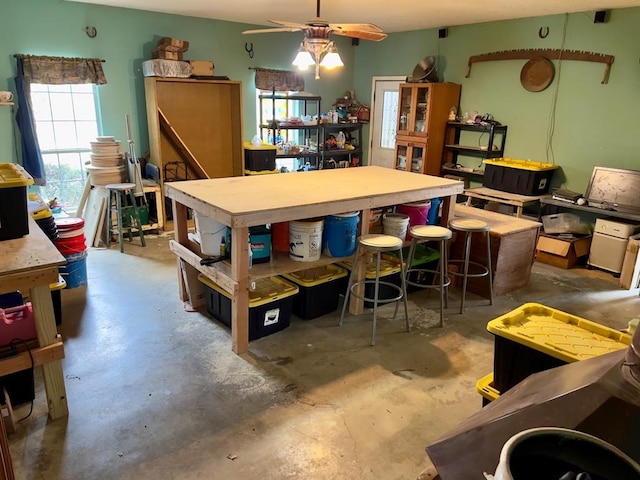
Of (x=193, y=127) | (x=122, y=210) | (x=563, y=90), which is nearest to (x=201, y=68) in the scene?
(x=193, y=127)

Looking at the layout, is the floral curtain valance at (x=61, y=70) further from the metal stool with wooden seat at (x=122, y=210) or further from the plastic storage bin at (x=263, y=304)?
A: the plastic storage bin at (x=263, y=304)

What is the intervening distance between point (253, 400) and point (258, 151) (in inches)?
165

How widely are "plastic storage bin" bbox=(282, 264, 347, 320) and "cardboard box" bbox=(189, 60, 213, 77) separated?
338cm

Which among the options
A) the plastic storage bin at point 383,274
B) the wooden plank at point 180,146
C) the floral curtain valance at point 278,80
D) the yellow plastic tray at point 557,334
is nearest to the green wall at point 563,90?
the floral curtain valance at point 278,80

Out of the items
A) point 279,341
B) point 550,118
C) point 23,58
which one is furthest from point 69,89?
point 550,118

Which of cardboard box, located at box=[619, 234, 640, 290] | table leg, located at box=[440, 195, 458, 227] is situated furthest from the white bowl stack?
cardboard box, located at box=[619, 234, 640, 290]

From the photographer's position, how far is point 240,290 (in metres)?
2.93

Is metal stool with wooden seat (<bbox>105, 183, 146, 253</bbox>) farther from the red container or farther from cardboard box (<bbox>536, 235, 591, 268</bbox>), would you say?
cardboard box (<bbox>536, 235, 591, 268</bbox>)

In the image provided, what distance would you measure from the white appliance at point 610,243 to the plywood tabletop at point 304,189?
1935 mm

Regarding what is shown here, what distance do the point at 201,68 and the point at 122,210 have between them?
2.01m

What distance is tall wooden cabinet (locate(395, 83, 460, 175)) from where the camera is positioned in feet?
20.2

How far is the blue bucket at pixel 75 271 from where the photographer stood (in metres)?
3.88

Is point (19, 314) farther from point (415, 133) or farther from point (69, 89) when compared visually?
point (415, 133)

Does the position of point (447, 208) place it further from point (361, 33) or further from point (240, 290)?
point (240, 290)
